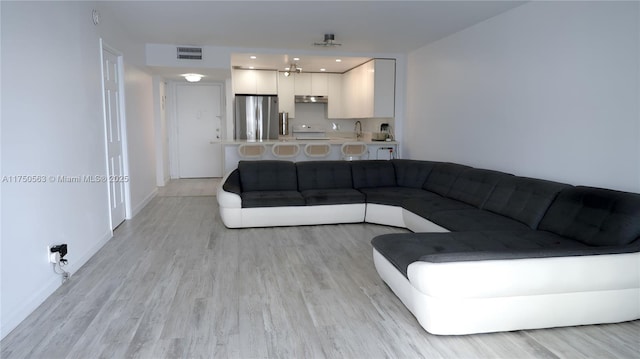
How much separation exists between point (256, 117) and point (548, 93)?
580 cm

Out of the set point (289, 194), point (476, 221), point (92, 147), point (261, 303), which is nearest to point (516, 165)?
point (476, 221)

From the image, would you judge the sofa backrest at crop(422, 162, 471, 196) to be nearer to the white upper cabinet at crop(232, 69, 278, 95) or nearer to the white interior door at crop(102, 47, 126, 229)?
the white interior door at crop(102, 47, 126, 229)

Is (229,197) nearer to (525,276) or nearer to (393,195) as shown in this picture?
(393,195)

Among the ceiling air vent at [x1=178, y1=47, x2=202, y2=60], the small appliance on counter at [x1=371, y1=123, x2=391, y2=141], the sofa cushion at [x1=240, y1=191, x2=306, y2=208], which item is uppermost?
the ceiling air vent at [x1=178, y1=47, x2=202, y2=60]

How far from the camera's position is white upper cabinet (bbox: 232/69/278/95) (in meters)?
8.58

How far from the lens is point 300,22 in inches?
196

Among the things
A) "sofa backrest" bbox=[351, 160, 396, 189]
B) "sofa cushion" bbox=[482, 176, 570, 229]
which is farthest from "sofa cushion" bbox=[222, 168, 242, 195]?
"sofa cushion" bbox=[482, 176, 570, 229]

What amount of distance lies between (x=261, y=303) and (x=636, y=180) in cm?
292

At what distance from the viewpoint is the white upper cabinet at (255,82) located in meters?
8.58

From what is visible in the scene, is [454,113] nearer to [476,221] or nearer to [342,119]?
[476,221]

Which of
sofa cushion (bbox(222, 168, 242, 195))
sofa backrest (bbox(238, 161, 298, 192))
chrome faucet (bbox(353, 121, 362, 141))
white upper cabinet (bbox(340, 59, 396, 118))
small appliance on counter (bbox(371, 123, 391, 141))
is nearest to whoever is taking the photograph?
sofa cushion (bbox(222, 168, 242, 195))

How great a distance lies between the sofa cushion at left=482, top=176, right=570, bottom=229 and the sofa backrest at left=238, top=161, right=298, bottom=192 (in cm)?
256

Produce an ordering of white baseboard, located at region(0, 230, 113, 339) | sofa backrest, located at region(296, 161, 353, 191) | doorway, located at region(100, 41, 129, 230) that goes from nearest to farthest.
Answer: white baseboard, located at region(0, 230, 113, 339)
doorway, located at region(100, 41, 129, 230)
sofa backrest, located at region(296, 161, 353, 191)

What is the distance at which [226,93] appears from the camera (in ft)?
27.7
